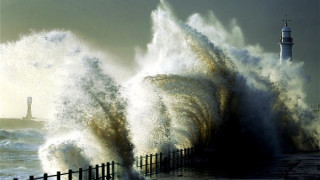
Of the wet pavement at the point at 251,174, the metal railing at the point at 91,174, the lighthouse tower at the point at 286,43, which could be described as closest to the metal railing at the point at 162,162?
the wet pavement at the point at 251,174

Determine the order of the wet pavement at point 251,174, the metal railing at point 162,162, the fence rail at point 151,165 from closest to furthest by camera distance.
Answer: the fence rail at point 151,165 → the wet pavement at point 251,174 → the metal railing at point 162,162

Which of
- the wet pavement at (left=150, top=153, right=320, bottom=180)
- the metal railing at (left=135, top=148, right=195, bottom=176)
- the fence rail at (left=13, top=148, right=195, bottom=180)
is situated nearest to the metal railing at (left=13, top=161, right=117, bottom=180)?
the fence rail at (left=13, top=148, right=195, bottom=180)

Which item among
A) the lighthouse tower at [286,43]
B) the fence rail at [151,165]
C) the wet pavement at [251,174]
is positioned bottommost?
the wet pavement at [251,174]

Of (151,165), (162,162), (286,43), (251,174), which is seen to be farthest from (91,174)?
(286,43)

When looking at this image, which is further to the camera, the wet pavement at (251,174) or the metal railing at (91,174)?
the wet pavement at (251,174)

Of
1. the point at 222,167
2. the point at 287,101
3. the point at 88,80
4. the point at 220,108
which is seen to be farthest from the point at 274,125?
the point at 88,80

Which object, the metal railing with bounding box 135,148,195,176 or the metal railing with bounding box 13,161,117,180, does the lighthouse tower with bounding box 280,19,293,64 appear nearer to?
the metal railing with bounding box 135,148,195,176

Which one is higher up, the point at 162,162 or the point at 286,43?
the point at 286,43

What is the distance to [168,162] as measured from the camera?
2761 cm

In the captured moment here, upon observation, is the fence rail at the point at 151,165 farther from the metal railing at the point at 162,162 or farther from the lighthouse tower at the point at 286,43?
the lighthouse tower at the point at 286,43

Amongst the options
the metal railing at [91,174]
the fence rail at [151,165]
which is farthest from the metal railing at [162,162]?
the metal railing at [91,174]

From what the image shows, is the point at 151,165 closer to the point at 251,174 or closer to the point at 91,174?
the point at 251,174

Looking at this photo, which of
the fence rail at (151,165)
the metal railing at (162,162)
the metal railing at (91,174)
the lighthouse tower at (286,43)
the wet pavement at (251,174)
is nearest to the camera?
the metal railing at (91,174)

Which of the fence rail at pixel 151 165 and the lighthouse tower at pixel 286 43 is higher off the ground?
the lighthouse tower at pixel 286 43
